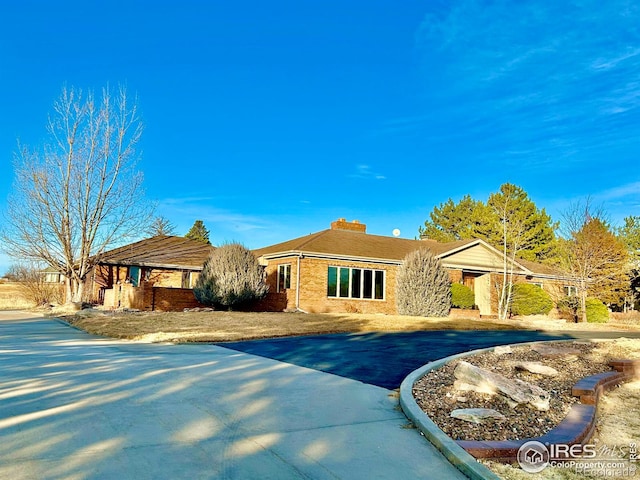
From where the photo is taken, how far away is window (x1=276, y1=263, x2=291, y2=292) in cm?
2542

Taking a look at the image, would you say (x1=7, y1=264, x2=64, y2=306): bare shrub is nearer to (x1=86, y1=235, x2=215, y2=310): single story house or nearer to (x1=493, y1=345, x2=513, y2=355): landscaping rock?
(x1=86, y1=235, x2=215, y2=310): single story house

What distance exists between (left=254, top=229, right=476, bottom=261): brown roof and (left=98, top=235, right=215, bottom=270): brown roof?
419 cm

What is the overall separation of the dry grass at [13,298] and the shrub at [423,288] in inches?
900

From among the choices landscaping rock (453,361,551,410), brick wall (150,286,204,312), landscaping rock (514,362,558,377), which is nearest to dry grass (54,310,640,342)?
brick wall (150,286,204,312)

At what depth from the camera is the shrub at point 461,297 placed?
26172mm

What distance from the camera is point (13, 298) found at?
107 ft

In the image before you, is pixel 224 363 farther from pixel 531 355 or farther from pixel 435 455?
pixel 531 355

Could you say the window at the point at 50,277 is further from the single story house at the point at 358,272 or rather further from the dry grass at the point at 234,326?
the single story house at the point at 358,272

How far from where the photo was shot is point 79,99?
24.8 metres

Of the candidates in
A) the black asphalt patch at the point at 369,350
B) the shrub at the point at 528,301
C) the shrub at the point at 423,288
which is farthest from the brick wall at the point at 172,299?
the shrub at the point at 528,301

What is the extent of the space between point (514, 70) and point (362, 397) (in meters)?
18.4

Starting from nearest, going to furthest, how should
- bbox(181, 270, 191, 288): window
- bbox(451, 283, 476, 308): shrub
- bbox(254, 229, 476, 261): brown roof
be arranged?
1. bbox(254, 229, 476, 261): brown roof
2. bbox(451, 283, 476, 308): shrub
3. bbox(181, 270, 191, 288): window

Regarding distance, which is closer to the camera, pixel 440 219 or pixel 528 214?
pixel 528 214

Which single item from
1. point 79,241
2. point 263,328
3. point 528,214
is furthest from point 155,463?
point 528,214
